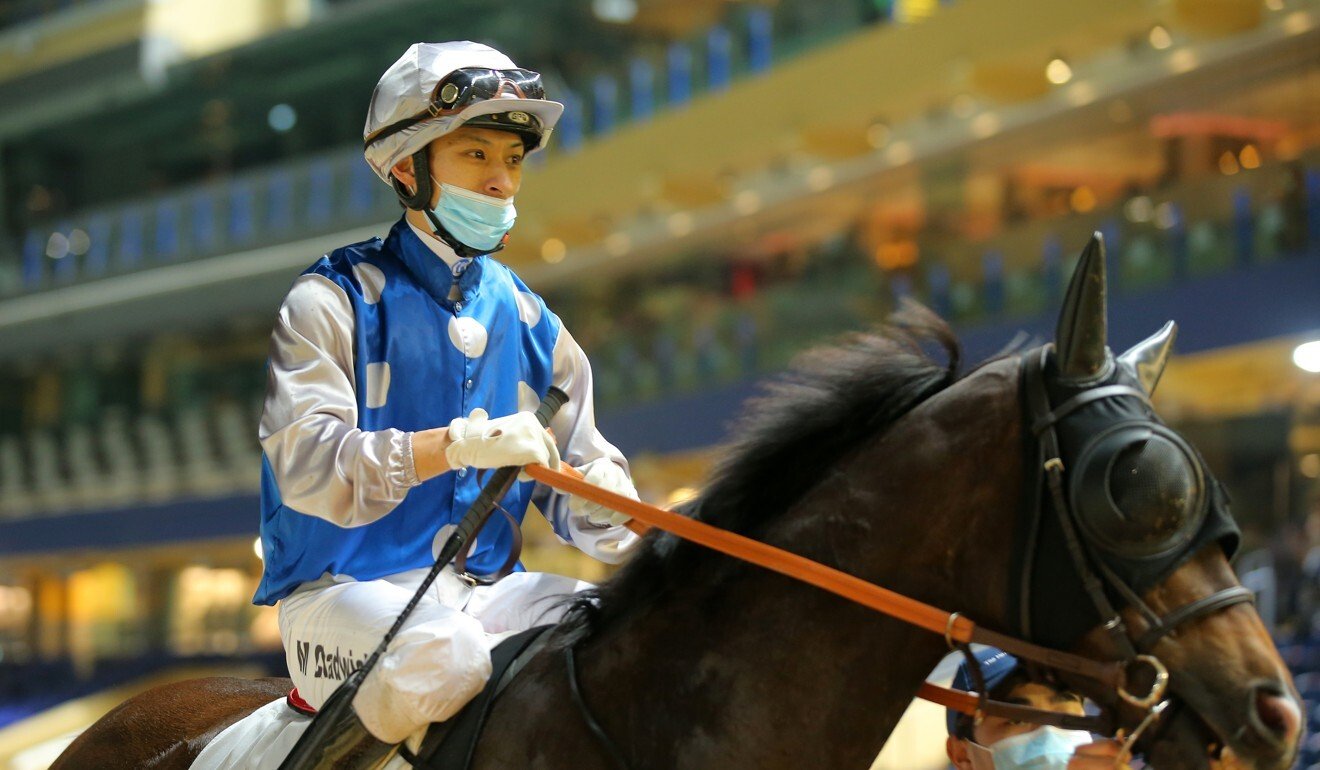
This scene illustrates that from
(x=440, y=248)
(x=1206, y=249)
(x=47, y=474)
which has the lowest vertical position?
(x=47, y=474)

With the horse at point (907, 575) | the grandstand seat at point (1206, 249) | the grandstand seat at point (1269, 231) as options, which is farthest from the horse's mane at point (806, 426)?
the grandstand seat at point (1206, 249)

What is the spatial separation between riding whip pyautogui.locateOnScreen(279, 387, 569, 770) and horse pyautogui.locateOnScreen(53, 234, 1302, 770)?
0.57 feet

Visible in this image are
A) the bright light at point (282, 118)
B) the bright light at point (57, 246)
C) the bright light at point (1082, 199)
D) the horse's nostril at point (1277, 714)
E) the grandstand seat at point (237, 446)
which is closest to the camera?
the horse's nostril at point (1277, 714)

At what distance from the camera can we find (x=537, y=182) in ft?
50.4

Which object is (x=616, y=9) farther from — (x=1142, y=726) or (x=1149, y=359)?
(x=1142, y=726)

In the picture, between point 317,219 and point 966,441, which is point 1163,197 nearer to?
point 966,441

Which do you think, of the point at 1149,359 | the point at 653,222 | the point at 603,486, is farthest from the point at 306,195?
the point at 1149,359

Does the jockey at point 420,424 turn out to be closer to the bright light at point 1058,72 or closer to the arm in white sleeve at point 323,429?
the arm in white sleeve at point 323,429

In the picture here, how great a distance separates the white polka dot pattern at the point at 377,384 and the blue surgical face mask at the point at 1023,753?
0.99 m

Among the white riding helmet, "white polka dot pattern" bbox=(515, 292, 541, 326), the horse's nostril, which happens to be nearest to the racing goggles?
the white riding helmet

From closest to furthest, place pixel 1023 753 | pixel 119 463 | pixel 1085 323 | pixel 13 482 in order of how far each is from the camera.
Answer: pixel 1085 323 → pixel 1023 753 → pixel 119 463 → pixel 13 482

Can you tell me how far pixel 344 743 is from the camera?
1.97m

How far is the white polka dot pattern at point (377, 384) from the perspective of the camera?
2.14 meters

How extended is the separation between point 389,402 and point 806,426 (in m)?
0.61
